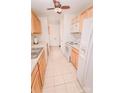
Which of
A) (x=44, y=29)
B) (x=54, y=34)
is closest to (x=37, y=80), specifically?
(x=44, y=29)

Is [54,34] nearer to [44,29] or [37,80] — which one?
[44,29]

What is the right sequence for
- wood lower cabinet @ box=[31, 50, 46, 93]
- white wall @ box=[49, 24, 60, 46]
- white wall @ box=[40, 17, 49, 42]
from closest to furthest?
wood lower cabinet @ box=[31, 50, 46, 93], white wall @ box=[40, 17, 49, 42], white wall @ box=[49, 24, 60, 46]

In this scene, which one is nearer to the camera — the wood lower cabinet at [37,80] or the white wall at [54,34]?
the wood lower cabinet at [37,80]

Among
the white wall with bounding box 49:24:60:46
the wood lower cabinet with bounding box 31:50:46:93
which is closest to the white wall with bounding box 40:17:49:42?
the wood lower cabinet with bounding box 31:50:46:93

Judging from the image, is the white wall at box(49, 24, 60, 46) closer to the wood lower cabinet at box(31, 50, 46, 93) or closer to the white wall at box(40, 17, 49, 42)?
the white wall at box(40, 17, 49, 42)

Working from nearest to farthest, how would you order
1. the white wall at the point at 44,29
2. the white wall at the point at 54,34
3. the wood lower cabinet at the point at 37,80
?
the wood lower cabinet at the point at 37,80, the white wall at the point at 44,29, the white wall at the point at 54,34

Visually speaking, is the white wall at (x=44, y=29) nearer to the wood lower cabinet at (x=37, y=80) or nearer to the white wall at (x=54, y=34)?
the wood lower cabinet at (x=37, y=80)

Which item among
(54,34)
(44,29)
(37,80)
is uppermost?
(44,29)

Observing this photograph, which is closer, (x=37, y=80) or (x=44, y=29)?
(x=37, y=80)

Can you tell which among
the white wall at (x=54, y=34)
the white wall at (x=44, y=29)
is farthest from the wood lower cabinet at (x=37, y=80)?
the white wall at (x=54, y=34)
